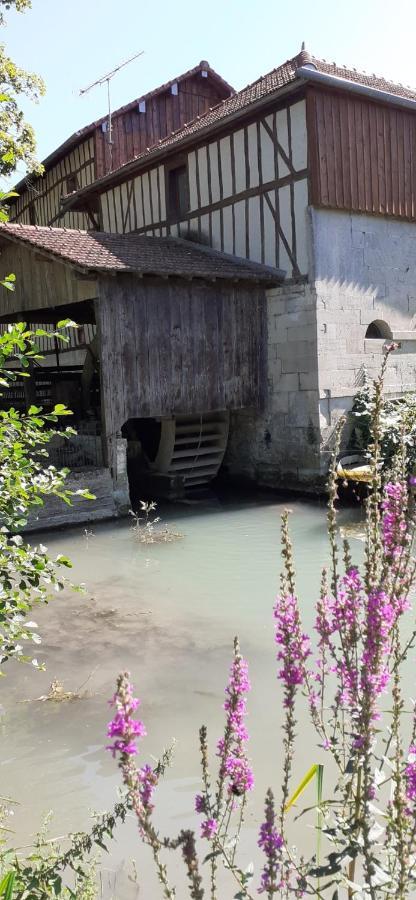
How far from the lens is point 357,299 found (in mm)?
11594

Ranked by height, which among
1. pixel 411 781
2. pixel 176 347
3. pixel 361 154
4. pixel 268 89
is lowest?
pixel 411 781

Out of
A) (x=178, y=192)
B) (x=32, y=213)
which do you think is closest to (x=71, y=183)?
(x=32, y=213)

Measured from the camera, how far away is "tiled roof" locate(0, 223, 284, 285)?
32.7 feet

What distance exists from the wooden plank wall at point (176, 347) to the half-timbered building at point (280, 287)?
0.02 metres

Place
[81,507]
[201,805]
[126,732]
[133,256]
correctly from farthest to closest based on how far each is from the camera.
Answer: [133,256]
[81,507]
[201,805]
[126,732]

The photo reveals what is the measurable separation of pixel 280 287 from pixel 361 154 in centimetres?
233

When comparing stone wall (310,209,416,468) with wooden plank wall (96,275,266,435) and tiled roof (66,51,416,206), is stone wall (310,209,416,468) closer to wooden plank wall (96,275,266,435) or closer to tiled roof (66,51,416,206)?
wooden plank wall (96,275,266,435)

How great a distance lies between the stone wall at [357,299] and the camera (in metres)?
11.2

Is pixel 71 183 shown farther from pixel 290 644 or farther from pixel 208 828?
pixel 208 828

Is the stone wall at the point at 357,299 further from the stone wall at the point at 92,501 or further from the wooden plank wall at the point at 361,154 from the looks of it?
the stone wall at the point at 92,501

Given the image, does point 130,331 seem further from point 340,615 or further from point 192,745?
point 340,615

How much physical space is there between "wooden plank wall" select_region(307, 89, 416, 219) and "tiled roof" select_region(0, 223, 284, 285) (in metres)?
1.56

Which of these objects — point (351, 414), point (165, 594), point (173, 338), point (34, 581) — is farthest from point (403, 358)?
point (34, 581)

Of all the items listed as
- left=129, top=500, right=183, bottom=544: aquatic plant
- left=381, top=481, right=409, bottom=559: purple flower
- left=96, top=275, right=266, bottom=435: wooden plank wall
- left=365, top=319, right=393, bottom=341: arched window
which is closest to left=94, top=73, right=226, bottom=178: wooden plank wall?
left=96, top=275, right=266, bottom=435: wooden plank wall
